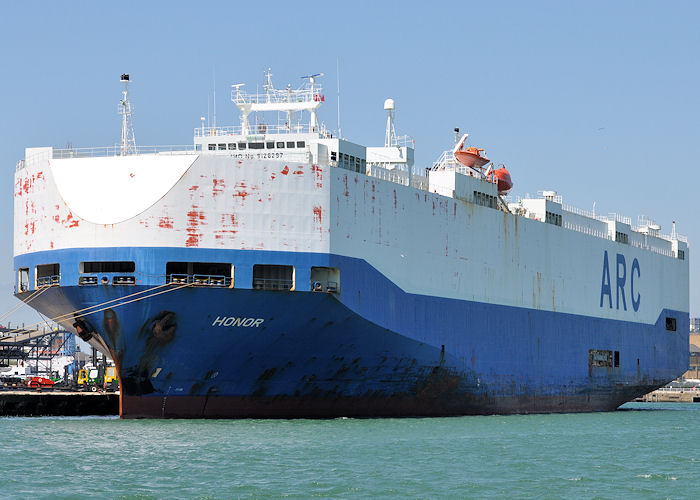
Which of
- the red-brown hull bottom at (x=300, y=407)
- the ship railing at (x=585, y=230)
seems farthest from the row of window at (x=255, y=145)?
the ship railing at (x=585, y=230)

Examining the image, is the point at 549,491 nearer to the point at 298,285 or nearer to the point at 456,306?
the point at 298,285

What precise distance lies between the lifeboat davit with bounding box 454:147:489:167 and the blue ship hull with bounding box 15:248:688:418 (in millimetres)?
6176

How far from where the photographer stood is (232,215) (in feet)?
112

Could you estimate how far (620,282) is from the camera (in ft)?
182

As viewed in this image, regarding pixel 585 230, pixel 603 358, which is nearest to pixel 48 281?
pixel 585 230

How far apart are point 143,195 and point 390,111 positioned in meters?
13.8

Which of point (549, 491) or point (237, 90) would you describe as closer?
point (549, 491)

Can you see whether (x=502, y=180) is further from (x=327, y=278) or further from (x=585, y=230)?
(x=327, y=278)

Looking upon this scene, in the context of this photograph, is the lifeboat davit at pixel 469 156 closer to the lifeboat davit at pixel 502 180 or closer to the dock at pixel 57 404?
the lifeboat davit at pixel 502 180

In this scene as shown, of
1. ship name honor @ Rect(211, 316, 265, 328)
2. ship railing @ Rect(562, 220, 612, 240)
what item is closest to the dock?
ship name honor @ Rect(211, 316, 265, 328)

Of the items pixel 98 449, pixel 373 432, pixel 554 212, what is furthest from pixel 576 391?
pixel 98 449

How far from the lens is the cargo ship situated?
33719 mm

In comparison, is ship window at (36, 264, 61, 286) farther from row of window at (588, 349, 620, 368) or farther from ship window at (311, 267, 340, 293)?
row of window at (588, 349, 620, 368)

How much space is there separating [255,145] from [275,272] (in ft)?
19.8
